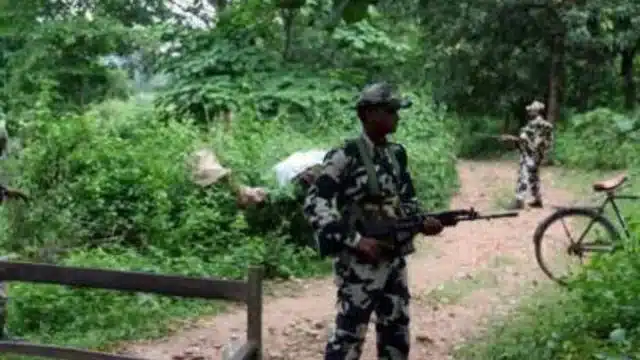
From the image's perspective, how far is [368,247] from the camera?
4191 mm

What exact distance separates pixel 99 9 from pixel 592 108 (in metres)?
11.5

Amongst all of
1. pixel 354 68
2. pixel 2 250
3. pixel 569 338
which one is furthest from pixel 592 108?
pixel 569 338

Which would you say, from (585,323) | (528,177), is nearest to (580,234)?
(585,323)

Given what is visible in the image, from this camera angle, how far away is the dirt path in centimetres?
699

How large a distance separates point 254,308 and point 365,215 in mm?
796

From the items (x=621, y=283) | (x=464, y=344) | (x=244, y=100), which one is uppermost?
(x=244, y=100)

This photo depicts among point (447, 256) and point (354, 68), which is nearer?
point (447, 256)

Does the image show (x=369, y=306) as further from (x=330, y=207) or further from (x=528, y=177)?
(x=528, y=177)

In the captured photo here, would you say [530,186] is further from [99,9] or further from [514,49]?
[99,9]

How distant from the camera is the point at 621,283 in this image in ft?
17.5

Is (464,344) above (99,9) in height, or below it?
below

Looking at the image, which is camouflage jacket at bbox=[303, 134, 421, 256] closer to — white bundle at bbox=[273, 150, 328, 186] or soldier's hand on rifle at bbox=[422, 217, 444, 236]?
soldier's hand on rifle at bbox=[422, 217, 444, 236]

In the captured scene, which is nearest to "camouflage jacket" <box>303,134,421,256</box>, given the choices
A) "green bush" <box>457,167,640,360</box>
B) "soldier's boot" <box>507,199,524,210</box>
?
"green bush" <box>457,167,640,360</box>

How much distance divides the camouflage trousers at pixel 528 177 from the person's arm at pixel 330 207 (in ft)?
29.6
